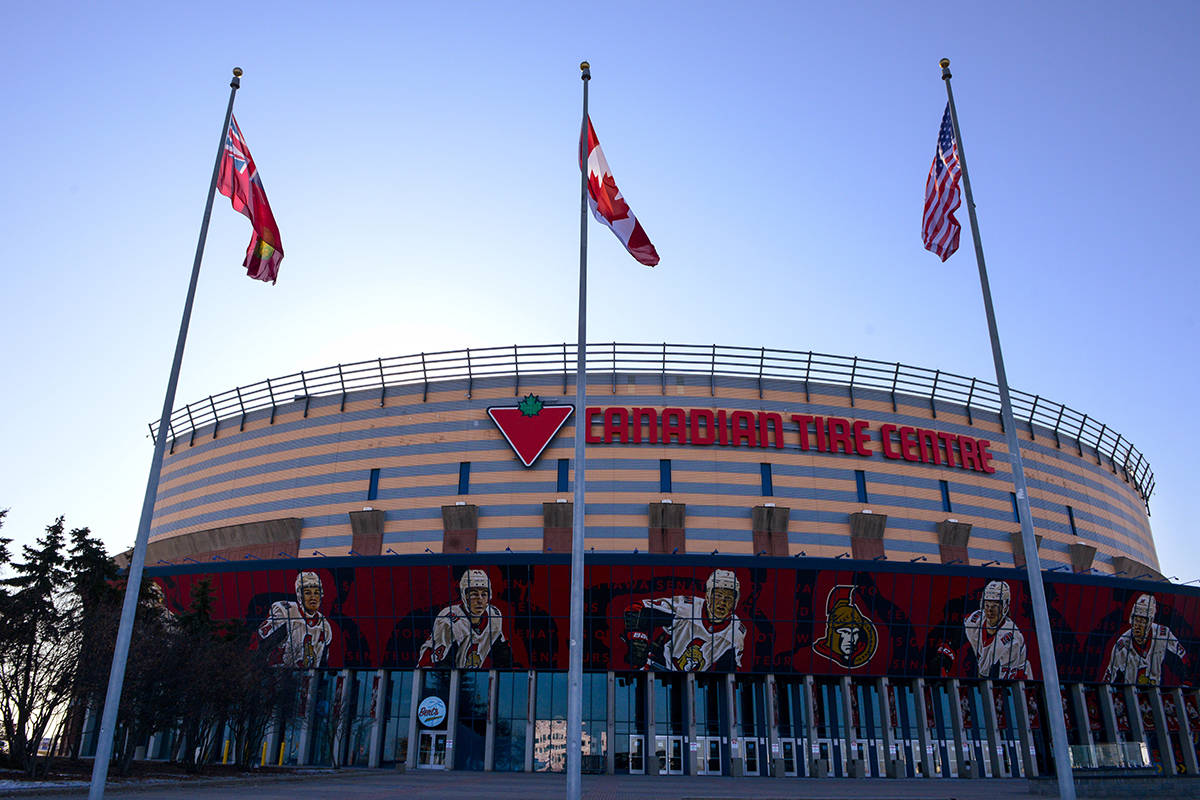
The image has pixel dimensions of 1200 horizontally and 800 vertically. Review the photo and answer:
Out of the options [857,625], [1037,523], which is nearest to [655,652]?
[857,625]

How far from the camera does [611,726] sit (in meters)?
48.6

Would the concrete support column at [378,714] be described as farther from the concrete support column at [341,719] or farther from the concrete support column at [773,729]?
the concrete support column at [773,729]

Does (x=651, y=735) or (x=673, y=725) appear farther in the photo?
(x=673, y=725)

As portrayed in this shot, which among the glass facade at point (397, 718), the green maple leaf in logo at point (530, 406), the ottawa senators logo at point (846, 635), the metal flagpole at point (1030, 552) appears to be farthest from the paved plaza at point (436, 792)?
the green maple leaf in logo at point (530, 406)

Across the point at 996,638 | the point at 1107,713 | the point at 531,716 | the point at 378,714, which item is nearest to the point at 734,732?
the point at 531,716

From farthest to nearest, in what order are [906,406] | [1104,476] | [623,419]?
[1104,476] → [906,406] → [623,419]

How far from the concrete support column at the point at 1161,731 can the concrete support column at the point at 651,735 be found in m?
34.1

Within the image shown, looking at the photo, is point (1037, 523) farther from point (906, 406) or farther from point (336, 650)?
point (336, 650)

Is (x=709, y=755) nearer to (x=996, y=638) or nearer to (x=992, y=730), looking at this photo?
(x=992, y=730)

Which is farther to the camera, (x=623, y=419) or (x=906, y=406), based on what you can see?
(x=906, y=406)

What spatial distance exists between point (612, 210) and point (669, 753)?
119 ft

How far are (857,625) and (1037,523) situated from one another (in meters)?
20.1

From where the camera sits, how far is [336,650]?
51188 millimetres

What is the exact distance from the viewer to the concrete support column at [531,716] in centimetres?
4861
